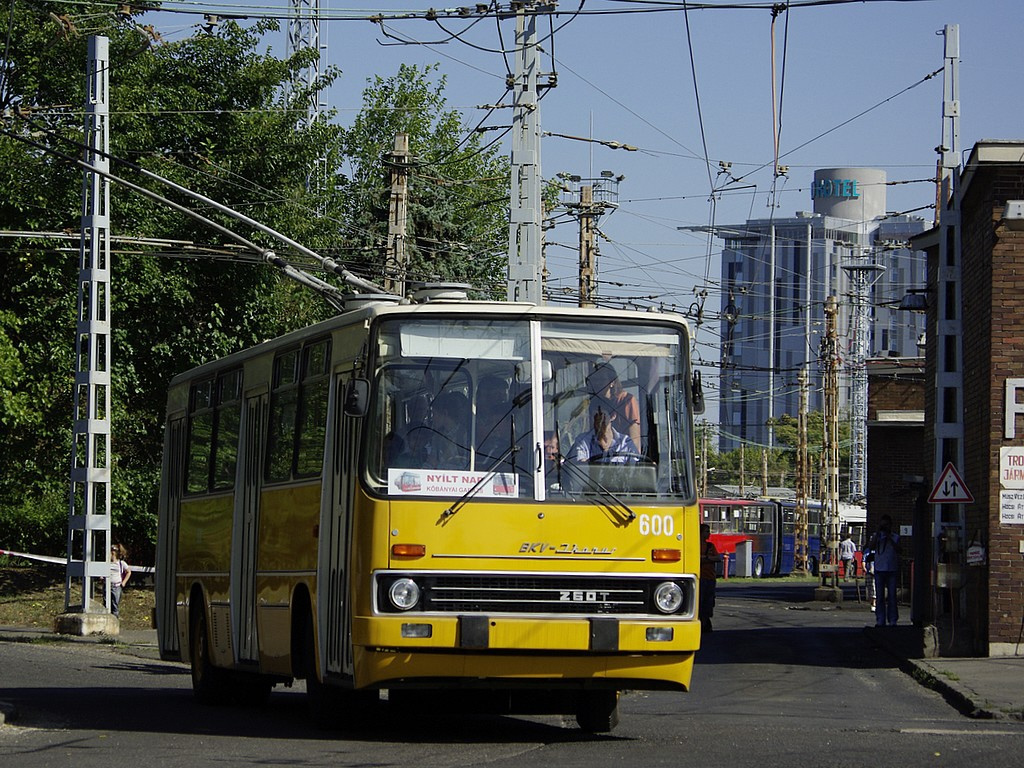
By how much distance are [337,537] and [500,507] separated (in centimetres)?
128

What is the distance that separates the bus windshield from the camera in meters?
12.0

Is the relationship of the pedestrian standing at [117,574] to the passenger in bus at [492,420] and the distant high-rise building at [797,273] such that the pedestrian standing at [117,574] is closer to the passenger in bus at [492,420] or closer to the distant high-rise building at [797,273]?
the passenger in bus at [492,420]

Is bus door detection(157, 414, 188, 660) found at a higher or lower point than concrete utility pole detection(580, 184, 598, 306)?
lower

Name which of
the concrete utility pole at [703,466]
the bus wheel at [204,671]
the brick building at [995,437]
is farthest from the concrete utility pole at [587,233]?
the concrete utility pole at [703,466]

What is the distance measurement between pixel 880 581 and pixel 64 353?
15.6m

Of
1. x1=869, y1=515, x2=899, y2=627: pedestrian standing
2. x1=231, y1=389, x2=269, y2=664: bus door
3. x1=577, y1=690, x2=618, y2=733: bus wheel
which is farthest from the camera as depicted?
x1=869, y1=515, x2=899, y2=627: pedestrian standing

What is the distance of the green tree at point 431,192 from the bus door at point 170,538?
30.8 metres

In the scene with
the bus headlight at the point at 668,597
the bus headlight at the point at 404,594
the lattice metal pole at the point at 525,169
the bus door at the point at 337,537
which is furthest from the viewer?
the lattice metal pole at the point at 525,169

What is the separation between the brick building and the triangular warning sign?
42cm

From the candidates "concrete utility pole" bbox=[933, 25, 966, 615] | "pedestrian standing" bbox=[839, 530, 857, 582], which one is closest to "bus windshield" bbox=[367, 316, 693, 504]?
"concrete utility pole" bbox=[933, 25, 966, 615]

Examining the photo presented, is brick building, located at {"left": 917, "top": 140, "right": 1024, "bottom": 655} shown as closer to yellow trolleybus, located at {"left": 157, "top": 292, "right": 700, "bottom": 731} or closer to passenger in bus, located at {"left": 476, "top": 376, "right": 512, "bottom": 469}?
yellow trolleybus, located at {"left": 157, "top": 292, "right": 700, "bottom": 731}

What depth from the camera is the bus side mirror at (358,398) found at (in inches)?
462

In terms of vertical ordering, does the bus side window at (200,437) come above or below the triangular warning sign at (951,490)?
above

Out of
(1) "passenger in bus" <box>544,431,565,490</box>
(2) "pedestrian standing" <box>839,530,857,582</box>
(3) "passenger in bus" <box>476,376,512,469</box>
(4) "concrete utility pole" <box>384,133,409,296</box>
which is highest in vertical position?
(4) "concrete utility pole" <box>384,133,409,296</box>
